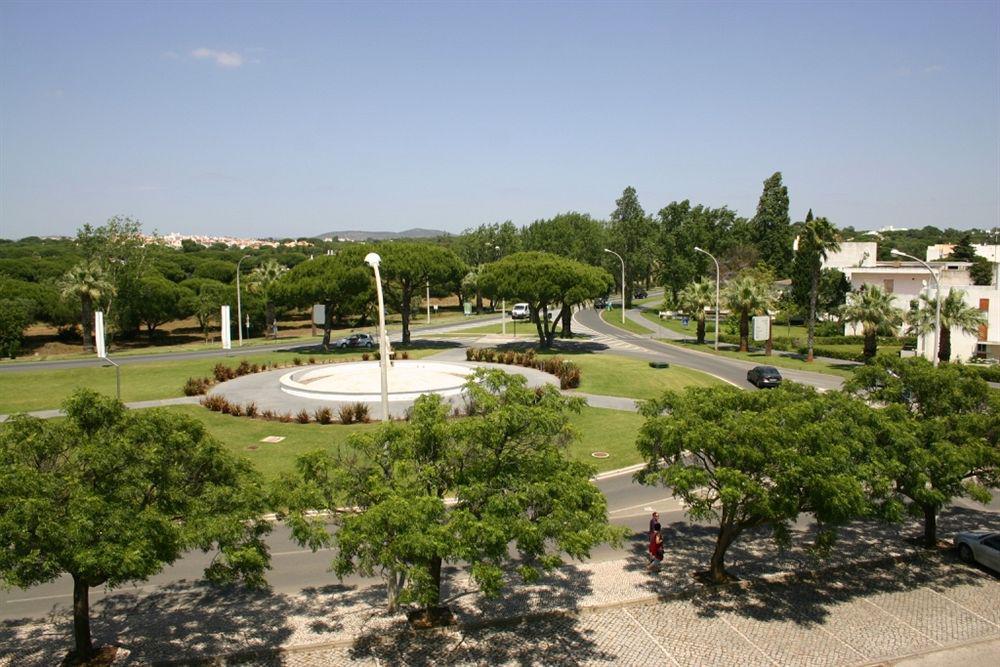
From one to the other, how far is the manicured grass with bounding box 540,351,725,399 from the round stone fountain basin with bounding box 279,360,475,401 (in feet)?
25.9

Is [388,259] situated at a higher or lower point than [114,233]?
lower

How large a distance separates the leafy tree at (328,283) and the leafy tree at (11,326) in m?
26.0

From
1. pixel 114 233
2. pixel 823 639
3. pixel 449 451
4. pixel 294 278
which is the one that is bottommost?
pixel 823 639

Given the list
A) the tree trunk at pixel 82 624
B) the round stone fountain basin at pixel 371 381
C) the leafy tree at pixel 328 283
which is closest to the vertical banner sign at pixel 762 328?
the round stone fountain basin at pixel 371 381

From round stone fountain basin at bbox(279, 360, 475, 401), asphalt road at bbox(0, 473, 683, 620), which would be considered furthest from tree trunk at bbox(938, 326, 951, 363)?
asphalt road at bbox(0, 473, 683, 620)

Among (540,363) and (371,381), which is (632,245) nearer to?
(540,363)

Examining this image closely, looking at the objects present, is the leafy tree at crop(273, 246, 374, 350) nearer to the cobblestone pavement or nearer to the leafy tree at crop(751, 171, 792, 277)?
the cobblestone pavement

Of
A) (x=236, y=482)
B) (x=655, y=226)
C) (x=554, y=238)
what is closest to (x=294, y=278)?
(x=236, y=482)

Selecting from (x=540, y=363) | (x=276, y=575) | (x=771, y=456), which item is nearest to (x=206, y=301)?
(x=540, y=363)

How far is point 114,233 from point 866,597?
285 feet

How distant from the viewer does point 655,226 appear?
465 ft

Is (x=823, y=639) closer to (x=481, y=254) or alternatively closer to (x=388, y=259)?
(x=388, y=259)

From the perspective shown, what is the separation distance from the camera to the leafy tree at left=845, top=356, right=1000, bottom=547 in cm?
Result: 1667

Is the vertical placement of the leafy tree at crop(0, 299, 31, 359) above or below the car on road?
above
